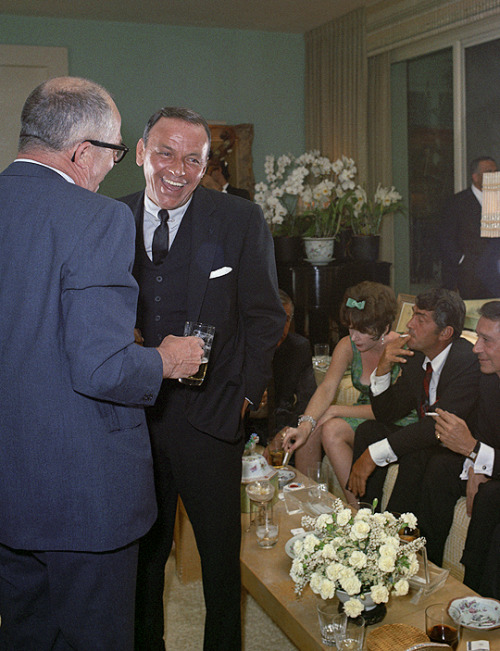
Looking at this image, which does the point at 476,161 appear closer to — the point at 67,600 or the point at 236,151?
the point at 236,151

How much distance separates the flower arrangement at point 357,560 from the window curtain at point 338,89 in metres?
4.35

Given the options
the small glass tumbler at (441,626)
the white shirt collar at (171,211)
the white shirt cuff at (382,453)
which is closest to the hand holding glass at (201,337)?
the white shirt collar at (171,211)

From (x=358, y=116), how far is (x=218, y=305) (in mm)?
4211

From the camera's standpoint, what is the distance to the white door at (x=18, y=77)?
5.41 m

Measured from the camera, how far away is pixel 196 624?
240cm

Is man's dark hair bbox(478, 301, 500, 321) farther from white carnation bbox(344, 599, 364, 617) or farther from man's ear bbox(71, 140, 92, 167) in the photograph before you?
man's ear bbox(71, 140, 92, 167)

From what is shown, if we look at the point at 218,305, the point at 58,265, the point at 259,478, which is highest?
the point at 58,265

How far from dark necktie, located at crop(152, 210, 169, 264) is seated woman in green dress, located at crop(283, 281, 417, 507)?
1.33 meters

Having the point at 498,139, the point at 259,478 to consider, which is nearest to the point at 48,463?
the point at 259,478

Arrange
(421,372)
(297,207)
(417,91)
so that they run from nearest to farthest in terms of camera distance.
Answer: (421,372)
(417,91)
(297,207)

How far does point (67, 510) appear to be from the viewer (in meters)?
1.27

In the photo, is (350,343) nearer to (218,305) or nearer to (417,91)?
(218,305)

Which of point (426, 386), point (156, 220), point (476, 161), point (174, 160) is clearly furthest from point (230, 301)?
point (476, 161)

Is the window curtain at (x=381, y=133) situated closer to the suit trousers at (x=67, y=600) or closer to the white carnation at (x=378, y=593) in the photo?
the white carnation at (x=378, y=593)
